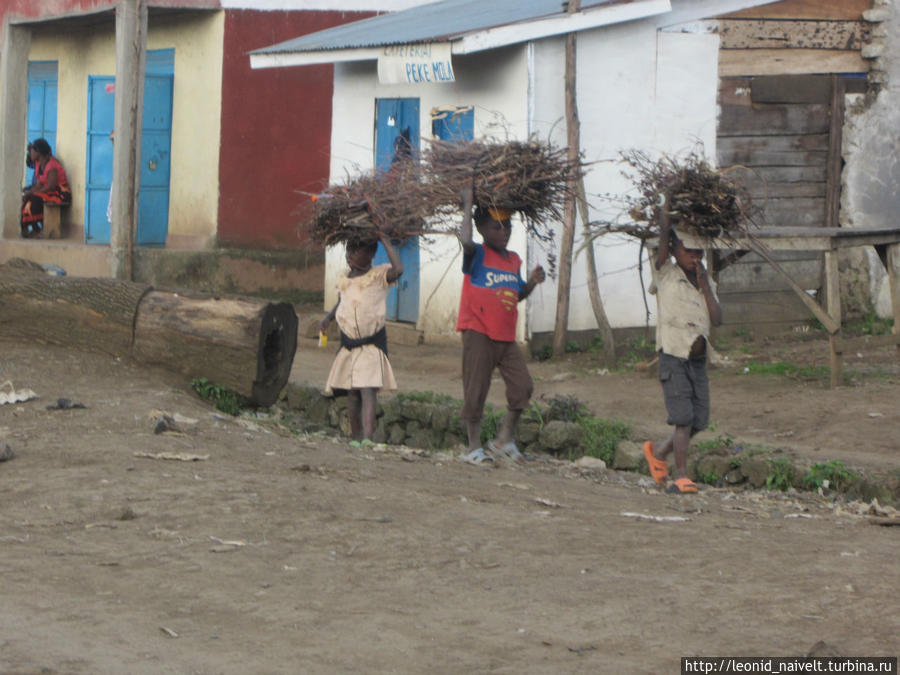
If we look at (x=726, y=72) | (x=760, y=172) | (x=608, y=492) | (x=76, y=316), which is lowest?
(x=608, y=492)

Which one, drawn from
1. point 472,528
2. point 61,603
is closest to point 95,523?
point 61,603

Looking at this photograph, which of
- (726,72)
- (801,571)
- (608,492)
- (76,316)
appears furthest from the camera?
(726,72)

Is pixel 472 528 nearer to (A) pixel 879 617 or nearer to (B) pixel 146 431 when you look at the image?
(A) pixel 879 617

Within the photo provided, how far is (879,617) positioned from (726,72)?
8008 mm

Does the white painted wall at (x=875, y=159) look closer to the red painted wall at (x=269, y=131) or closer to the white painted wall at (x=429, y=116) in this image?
the white painted wall at (x=429, y=116)

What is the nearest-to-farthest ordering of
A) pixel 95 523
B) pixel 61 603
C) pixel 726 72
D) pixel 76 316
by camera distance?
pixel 61 603 < pixel 95 523 < pixel 76 316 < pixel 726 72

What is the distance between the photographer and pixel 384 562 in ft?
13.7

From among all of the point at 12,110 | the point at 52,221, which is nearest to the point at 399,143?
the point at 12,110

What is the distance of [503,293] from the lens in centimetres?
655

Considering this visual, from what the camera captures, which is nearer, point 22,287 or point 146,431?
point 146,431

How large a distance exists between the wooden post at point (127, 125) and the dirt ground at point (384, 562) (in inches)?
219

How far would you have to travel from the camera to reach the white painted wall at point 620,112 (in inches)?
397

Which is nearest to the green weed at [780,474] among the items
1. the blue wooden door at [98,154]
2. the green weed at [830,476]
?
the green weed at [830,476]

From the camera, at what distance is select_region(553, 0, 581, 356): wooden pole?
9812 mm
